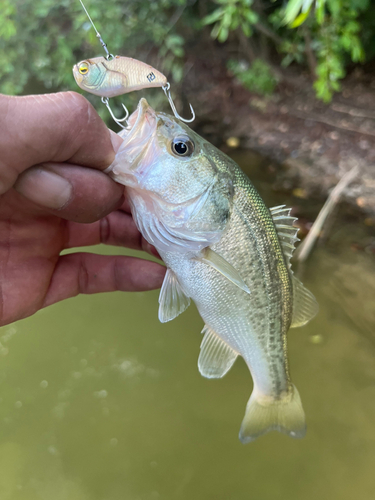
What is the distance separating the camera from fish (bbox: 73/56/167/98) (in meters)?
0.90

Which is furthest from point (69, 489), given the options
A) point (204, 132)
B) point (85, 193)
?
point (204, 132)

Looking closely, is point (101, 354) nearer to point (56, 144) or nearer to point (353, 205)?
point (56, 144)

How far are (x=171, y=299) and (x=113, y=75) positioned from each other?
821 millimetres

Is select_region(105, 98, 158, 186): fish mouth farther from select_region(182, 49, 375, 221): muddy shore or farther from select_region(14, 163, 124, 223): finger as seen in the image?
select_region(182, 49, 375, 221): muddy shore

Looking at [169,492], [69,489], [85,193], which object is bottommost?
[69,489]

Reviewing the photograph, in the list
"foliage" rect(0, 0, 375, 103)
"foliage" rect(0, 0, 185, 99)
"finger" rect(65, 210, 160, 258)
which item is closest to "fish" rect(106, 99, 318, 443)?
"finger" rect(65, 210, 160, 258)

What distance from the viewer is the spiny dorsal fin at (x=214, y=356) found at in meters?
1.49

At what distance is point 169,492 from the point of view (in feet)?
6.09

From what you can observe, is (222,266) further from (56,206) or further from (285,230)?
(56,206)

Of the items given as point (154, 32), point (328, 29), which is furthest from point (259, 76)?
point (154, 32)

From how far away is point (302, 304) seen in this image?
149 centimetres

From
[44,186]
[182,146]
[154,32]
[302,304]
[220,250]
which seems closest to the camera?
[44,186]

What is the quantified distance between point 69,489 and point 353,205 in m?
3.06

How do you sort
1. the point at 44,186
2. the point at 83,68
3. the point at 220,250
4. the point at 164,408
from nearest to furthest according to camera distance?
the point at 83,68 < the point at 44,186 < the point at 220,250 < the point at 164,408
